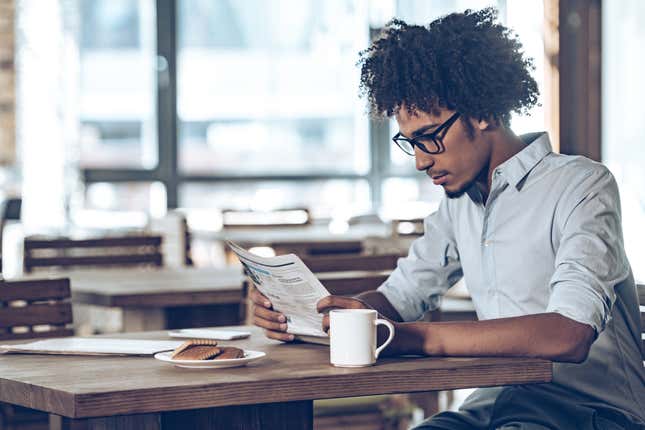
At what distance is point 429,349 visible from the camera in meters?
1.64

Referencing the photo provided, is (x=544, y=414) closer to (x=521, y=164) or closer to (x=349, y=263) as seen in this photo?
(x=521, y=164)

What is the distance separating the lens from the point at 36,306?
2.32 m

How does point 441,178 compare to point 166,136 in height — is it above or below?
below

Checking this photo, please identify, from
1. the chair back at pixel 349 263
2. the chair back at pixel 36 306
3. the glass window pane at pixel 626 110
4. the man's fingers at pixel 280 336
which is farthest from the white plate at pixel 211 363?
the glass window pane at pixel 626 110

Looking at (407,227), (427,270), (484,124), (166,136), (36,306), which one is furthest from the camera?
(166,136)

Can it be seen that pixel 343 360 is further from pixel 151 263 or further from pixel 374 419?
pixel 151 263

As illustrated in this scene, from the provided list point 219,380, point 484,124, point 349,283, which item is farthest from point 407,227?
point 219,380

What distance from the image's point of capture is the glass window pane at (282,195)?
740 centimetres

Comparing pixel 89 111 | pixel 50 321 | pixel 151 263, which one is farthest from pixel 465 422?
pixel 89 111

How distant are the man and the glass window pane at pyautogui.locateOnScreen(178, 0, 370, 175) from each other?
17.6 feet

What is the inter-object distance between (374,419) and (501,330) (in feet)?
4.17

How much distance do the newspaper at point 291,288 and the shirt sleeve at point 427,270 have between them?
332 mm

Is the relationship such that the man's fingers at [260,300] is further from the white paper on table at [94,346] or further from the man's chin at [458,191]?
the man's chin at [458,191]

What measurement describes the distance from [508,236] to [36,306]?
105 cm
